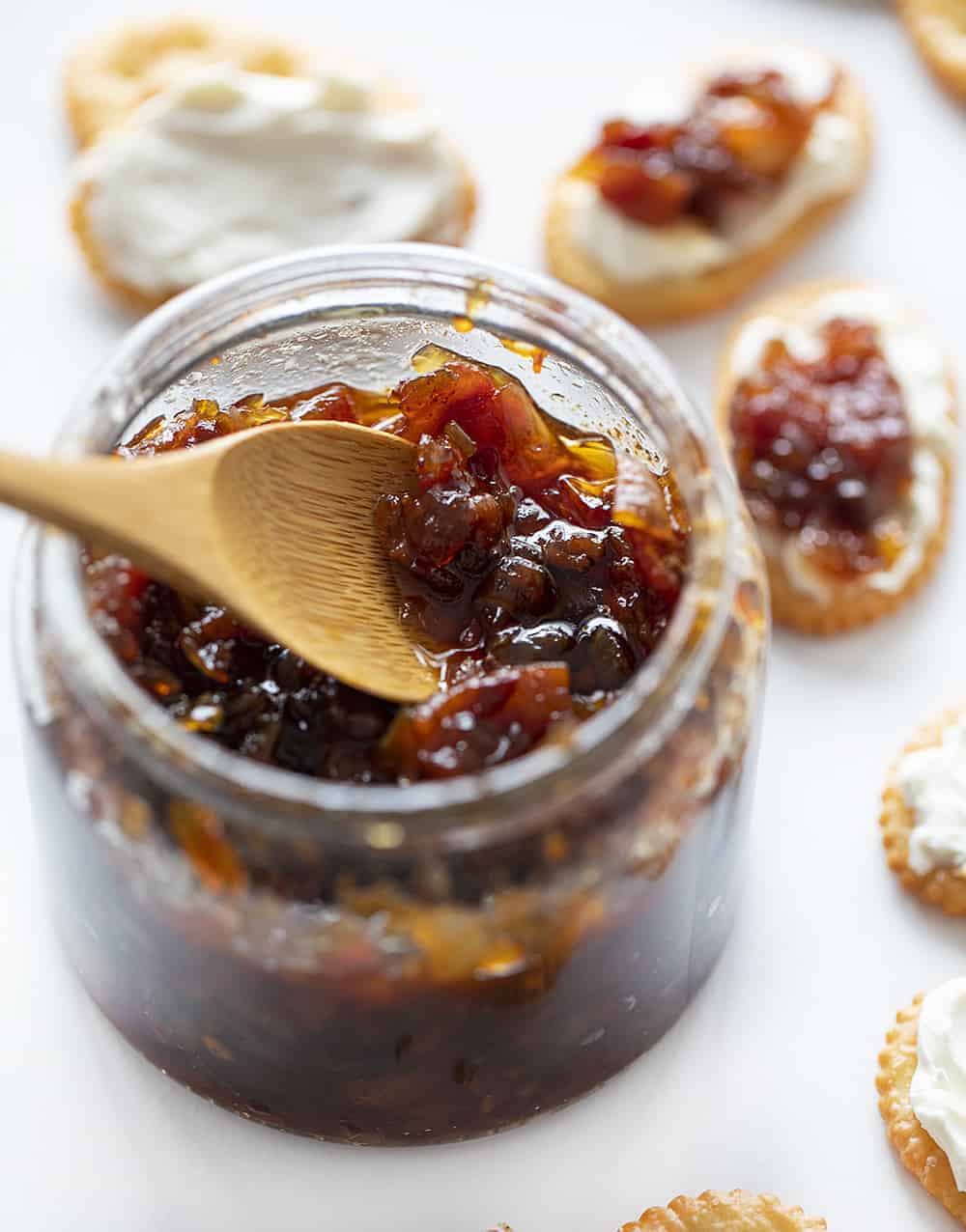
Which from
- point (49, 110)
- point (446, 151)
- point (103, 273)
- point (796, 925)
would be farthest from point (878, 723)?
point (49, 110)

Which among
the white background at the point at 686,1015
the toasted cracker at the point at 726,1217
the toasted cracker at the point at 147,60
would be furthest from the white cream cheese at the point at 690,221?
the toasted cracker at the point at 726,1217

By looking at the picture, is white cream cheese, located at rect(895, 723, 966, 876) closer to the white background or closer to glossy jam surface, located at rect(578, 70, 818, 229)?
the white background

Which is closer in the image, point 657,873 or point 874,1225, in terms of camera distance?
point 657,873

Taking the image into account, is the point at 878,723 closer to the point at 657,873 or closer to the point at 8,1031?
the point at 657,873

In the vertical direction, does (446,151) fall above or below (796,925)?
above

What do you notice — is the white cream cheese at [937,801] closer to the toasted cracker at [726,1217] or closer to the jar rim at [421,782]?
the toasted cracker at [726,1217]

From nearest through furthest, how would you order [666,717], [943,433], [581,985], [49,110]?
1. [666,717]
2. [581,985]
3. [943,433]
4. [49,110]

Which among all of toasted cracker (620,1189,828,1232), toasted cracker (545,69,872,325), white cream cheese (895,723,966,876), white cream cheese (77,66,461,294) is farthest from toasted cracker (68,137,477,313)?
toasted cracker (620,1189,828,1232)
